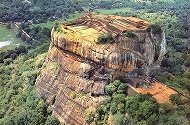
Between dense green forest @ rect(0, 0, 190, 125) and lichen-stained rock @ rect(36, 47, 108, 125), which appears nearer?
dense green forest @ rect(0, 0, 190, 125)

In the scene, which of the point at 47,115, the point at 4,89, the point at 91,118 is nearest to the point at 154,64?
the point at 91,118

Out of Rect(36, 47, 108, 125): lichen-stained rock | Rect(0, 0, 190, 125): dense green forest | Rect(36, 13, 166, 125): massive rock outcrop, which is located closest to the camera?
Rect(0, 0, 190, 125): dense green forest

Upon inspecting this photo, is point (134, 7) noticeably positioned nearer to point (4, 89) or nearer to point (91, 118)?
point (4, 89)

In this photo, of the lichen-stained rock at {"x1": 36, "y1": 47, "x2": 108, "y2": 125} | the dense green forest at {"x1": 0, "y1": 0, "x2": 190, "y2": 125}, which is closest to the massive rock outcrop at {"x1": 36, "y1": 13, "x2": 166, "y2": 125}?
the lichen-stained rock at {"x1": 36, "y1": 47, "x2": 108, "y2": 125}

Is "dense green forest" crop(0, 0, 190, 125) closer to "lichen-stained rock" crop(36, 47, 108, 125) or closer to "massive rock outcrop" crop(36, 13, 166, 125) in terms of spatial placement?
"lichen-stained rock" crop(36, 47, 108, 125)

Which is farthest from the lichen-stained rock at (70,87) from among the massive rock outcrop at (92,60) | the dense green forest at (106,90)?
the dense green forest at (106,90)

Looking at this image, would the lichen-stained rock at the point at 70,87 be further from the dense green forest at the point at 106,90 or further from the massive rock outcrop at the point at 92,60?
the dense green forest at the point at 106,90
